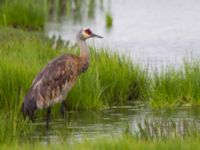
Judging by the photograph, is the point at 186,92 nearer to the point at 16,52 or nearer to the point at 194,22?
the point at 16,52

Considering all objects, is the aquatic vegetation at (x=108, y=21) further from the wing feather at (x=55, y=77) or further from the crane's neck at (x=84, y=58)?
the wing feather at (x=55, y=77)

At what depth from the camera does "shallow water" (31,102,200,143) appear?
1175 centimetres

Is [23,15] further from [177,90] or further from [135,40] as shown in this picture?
[177,90]

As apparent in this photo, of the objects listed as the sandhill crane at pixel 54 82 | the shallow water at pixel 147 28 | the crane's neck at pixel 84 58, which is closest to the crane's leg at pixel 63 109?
the sandhill crane at pixel 54 82

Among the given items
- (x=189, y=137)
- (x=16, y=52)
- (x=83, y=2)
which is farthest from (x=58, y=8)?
(x=189, y=137)

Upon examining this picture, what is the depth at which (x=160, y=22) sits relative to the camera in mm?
27891

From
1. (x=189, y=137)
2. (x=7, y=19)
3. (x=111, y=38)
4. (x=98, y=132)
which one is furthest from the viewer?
(x=111, y=38)

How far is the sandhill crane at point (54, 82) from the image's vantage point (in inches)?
466

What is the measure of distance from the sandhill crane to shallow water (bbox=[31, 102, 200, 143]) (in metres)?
0.24

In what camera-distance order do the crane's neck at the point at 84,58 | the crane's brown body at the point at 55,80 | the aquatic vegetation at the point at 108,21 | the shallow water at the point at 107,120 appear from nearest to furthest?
the shallow water at the point at 107,120 → the crane's brown body at the point at 55,80 → the crane's neck at the point at 84,58 → the aquatic vegetation at the point at 108,21

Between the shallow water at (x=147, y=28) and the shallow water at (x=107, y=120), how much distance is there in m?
4.87

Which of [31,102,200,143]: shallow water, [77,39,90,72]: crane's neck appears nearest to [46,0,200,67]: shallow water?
[31,102,200,143]: shallow water

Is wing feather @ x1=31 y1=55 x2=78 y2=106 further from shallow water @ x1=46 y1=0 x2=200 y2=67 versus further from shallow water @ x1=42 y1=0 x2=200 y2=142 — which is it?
shallow water @ x1=46 y1=0 x2=200 y2=67

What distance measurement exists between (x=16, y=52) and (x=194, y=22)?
13149 mm
